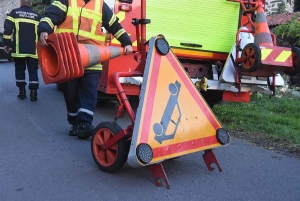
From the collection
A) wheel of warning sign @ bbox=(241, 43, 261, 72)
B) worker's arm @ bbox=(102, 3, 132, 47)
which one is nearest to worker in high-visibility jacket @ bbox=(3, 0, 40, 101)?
worker's arm @ bbox=(102, 3, 132, 47)

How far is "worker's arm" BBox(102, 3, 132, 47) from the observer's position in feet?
13.6

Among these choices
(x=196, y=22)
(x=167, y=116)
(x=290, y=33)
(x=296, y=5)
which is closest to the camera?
(x=167, y=116)

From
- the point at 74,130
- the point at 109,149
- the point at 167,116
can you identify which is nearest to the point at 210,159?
the point at 167,116

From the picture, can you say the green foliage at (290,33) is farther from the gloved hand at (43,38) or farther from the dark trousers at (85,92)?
the gloved hand at (43,38)

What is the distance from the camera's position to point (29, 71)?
6957 mm

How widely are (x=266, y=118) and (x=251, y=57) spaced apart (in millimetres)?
1670

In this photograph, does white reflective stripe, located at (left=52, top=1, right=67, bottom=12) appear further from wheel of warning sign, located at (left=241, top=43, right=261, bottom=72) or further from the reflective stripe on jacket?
wheel of warning sign, located at (left=241, top=43, right=261, bottom=72)

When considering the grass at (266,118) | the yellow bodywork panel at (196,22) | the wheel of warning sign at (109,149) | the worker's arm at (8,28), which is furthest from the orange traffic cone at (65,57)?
the worker's arm at (8,28)

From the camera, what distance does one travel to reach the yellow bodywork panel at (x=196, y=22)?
5246 mm

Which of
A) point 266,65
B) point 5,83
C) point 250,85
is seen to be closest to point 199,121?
point 266,65

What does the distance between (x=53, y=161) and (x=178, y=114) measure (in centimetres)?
128

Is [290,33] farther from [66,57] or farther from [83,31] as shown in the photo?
[66,57]

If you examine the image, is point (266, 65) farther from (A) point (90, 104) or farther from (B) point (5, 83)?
(B) point (5, 83)

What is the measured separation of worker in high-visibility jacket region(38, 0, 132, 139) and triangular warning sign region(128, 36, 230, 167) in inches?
36.2
